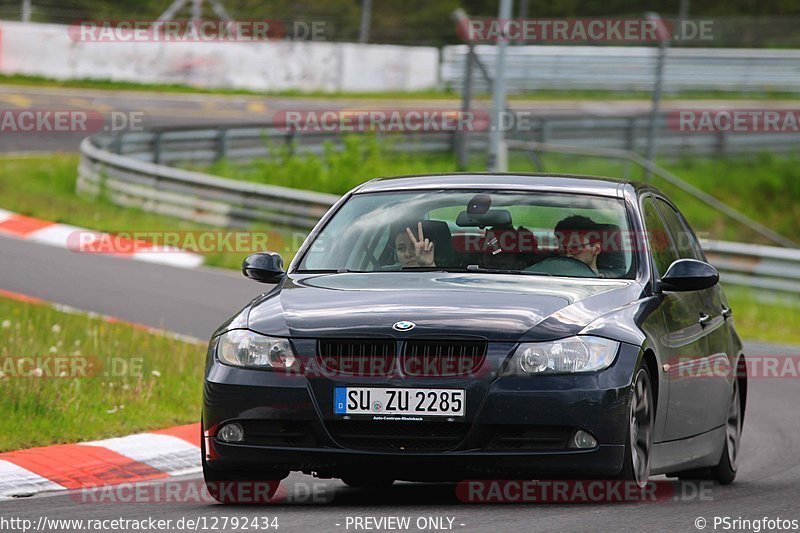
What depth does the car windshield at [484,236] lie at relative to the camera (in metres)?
7.78

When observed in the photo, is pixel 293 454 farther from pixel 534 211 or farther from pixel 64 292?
pixel 64 292

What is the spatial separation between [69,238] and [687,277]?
15564mm

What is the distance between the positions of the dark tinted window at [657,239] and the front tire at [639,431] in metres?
1.04

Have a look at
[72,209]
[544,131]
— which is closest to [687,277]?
[72,209]

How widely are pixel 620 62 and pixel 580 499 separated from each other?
104 feet

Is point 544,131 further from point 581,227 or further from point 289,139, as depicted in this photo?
point 581,227

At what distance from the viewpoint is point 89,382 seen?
35.1 feet

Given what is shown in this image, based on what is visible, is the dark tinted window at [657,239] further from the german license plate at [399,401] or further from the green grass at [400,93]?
the green grass at [400,93]

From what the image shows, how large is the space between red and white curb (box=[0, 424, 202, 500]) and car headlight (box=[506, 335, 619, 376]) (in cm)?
262

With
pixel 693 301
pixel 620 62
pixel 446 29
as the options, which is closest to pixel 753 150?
pixel 620 62

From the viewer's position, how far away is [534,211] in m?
8.02

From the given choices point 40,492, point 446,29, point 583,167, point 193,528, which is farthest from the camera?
point 446,29

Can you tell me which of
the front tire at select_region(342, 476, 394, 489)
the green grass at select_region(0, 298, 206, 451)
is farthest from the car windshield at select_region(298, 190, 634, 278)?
the green grass at select_region(0, 298, 206, 451)

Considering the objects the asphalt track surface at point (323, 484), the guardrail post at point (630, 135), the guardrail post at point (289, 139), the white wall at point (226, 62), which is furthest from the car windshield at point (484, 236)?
the white wall at point (226, 62)
